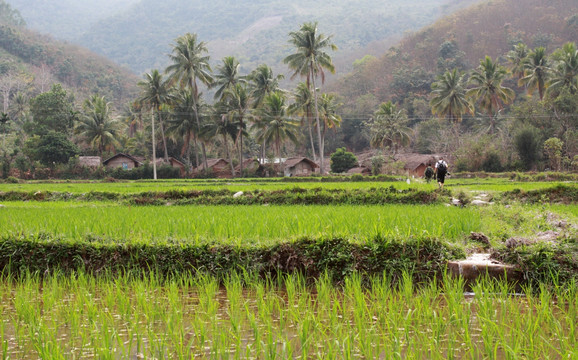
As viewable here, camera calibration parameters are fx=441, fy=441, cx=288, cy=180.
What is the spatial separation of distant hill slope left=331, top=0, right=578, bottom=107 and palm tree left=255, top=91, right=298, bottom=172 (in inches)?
929

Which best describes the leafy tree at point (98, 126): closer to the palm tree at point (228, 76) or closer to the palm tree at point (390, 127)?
the palm tree at point (228, 76)

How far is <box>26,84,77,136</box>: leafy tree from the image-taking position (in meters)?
40.7

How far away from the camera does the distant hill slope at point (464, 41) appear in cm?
5934

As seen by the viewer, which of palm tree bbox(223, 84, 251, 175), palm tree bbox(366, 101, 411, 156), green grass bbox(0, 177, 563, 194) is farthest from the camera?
palm tree bbox(366, 101, 411, 156)

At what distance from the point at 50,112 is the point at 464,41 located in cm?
5714

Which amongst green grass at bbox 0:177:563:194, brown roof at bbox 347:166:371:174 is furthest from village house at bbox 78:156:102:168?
brown roof at bbox 347:166:371:174

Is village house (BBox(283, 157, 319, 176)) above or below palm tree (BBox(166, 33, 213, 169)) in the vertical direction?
below

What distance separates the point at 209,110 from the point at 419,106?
2667 cm

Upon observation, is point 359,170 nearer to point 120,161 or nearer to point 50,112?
point 120,161

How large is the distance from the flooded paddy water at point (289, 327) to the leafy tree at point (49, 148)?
3795 centimetres

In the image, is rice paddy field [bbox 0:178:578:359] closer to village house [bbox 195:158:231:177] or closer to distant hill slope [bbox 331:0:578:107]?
village house [bbox 195:158:231:177]

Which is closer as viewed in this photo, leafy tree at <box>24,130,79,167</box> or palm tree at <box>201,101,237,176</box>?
leafy tree at <box>24,130,79,167</box>


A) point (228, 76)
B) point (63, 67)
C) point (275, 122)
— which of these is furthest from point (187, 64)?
point (63, 67)

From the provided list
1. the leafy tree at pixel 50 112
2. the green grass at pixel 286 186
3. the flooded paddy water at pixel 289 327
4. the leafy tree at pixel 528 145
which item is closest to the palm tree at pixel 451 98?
the leafy tree at pixel 528 145
